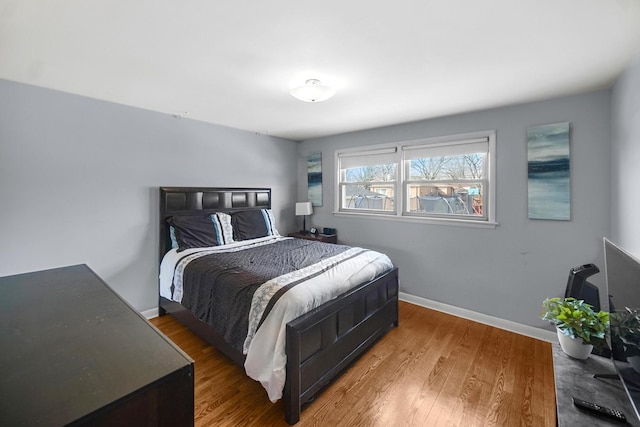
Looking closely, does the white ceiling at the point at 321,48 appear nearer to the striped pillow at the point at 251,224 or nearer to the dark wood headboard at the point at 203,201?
the dark wood headboard at the point at 203,201

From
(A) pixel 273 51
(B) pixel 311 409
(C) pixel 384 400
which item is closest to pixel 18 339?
(B) pixel 311 409

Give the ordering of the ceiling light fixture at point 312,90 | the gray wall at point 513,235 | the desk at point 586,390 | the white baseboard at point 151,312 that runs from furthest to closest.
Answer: the white baseboard at point 151,312, the gray wall at point 513,235, the ceiling light fixture at point 312,90, the desk at point 586,390

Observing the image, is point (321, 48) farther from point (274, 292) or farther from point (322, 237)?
point (322, 237)

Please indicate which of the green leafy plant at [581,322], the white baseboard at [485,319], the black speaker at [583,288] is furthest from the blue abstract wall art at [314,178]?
the green leafy plant at [581,322]

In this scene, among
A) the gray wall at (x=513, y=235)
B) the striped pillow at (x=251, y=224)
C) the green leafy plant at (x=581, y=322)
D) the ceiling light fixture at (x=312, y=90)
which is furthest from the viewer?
the striped pillow at (x=251, y=224)

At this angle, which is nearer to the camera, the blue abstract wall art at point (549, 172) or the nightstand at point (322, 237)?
the blue abstract wall art at point (549, 172)

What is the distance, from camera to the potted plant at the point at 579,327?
1.33m

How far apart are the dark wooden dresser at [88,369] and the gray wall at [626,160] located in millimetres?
2608

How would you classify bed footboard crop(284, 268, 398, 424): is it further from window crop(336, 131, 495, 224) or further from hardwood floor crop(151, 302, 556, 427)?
window crop(336, 131, 495, 224)

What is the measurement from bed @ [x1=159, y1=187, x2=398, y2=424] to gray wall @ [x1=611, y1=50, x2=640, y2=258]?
172 centimetres

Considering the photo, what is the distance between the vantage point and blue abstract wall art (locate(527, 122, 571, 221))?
2451 millimetres

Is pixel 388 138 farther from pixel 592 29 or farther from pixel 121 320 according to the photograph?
pixel 121 320

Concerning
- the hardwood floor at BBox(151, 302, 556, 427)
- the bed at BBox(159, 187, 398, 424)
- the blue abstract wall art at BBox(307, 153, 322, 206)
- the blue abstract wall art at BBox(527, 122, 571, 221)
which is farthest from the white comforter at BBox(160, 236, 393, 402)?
the blue abstract wall art at BBox(307, 153, 322, 206)

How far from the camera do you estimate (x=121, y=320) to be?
956 millimetres
